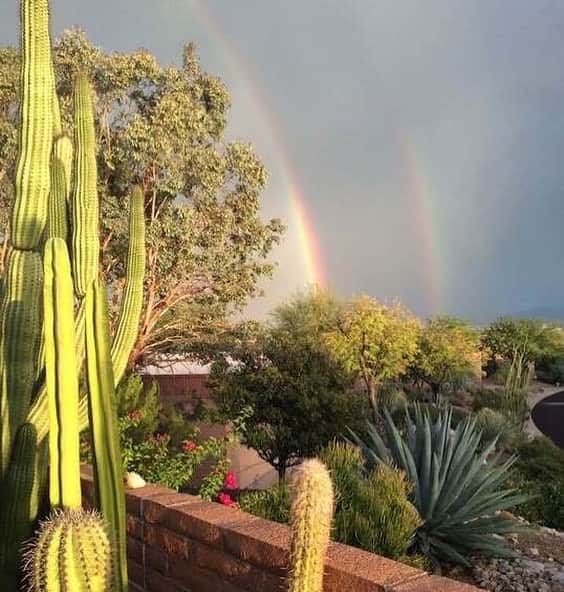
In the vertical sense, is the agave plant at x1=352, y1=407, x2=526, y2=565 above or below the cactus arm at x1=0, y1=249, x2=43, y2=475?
below

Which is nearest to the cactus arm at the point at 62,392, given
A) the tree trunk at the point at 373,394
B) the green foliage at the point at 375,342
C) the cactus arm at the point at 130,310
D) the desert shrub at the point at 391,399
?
the cactus arm at the point at 130,310

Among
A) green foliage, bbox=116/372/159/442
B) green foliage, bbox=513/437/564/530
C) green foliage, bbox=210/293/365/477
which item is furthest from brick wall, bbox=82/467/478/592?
green foliage, bbox=210/293/365/477

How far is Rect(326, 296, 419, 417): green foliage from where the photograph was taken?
69.5ft

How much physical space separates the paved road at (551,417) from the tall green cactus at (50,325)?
18850 mm

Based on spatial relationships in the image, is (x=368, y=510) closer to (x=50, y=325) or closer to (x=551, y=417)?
(x=50, y=325)

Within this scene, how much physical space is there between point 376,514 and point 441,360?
23.0 metres

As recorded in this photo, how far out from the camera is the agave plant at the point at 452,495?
4.62m

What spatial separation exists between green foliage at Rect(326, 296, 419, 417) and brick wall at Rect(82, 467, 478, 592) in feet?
56.3

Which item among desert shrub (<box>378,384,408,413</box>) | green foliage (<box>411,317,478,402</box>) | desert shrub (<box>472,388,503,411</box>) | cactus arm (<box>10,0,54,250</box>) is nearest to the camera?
cactus arm (<box>10,0,54,250</box>)

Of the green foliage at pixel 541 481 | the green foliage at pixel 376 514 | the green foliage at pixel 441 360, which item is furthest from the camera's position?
the green foliage at pixel 441 360

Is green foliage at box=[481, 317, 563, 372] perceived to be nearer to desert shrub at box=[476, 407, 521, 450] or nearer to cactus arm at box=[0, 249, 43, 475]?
desert shrub at box=[476, 407, 521, 450]

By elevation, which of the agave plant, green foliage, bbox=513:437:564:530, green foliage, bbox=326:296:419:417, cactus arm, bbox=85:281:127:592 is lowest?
green foliage, bbox=513:437:564:530

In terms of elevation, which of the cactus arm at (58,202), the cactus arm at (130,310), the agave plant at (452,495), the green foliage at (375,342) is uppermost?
the green foliage at (375,342)

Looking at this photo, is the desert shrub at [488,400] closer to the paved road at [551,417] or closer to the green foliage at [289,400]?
the paved road at [551,417]
